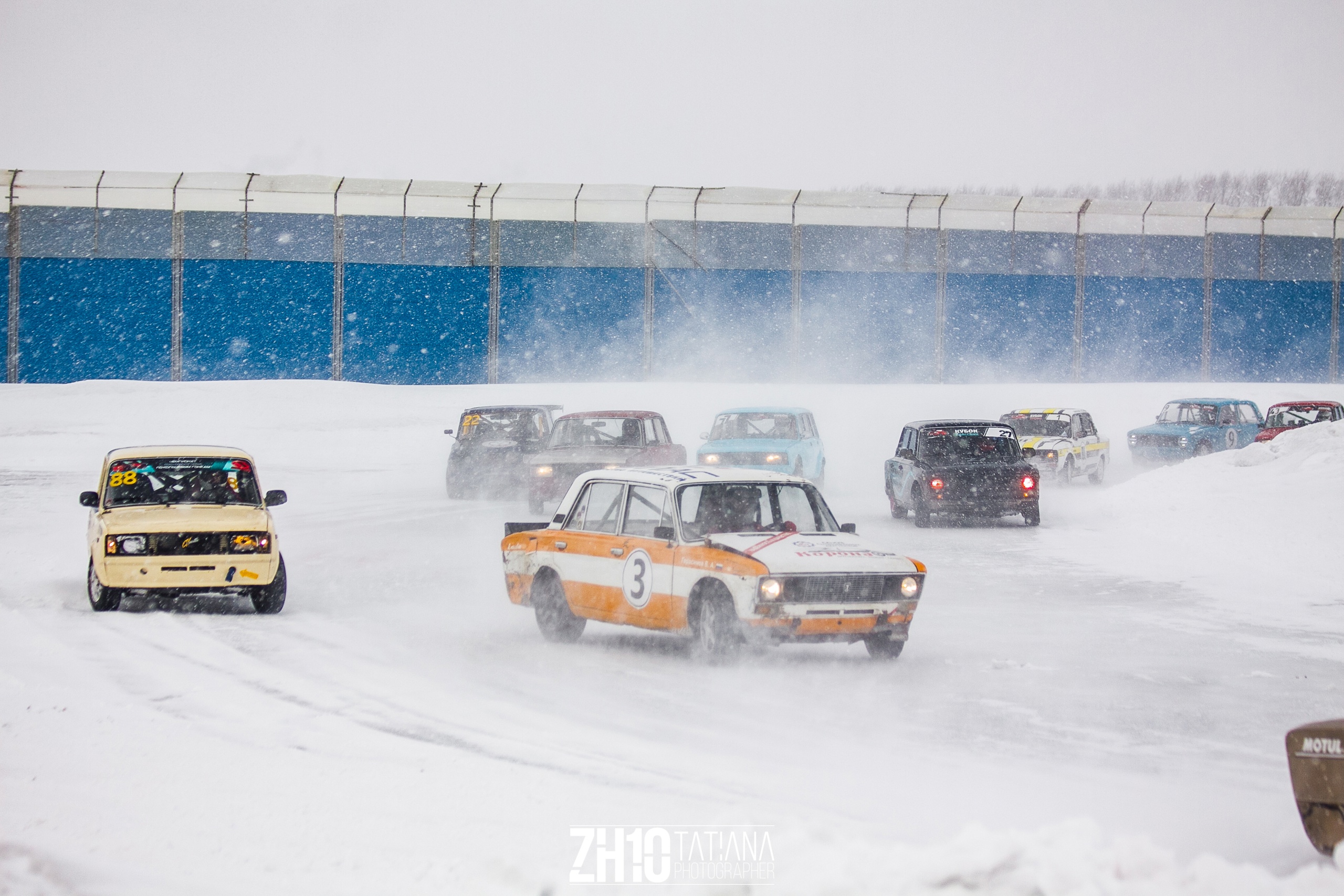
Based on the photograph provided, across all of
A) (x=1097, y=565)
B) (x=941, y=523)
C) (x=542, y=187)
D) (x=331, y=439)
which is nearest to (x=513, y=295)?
(x=542, y=187)

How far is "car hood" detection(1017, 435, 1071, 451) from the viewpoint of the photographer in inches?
1121

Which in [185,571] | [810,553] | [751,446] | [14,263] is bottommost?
[185,571]

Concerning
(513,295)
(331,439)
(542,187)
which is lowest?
(331,439)

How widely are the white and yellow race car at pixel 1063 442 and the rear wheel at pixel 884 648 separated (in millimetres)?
18995

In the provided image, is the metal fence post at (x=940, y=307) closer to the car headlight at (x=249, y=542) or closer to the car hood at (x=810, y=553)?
the car headlight at (x=249, y=542)

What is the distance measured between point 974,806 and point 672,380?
43.3m

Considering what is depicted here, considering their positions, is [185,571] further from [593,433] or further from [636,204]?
[636,204]

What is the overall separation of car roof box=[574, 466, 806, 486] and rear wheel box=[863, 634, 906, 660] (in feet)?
4.25

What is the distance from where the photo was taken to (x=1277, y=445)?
22000 mm

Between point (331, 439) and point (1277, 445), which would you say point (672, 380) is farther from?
point (1277, 445)

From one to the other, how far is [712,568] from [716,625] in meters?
0.40

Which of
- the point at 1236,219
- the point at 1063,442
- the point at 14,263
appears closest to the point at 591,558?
the point at 1063,442

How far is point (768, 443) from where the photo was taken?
2341 centimetres

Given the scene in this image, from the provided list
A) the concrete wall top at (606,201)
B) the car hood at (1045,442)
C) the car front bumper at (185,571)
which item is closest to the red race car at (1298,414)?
the car hood at (1045,442)
